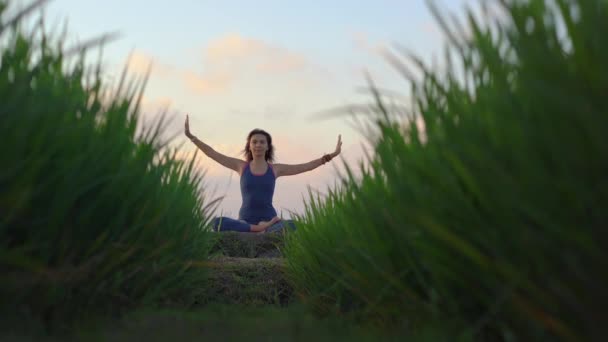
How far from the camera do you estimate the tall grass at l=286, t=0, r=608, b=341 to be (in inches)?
56.3

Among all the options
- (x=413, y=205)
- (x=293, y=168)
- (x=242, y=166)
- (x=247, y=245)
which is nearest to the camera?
(x=413, y=205)

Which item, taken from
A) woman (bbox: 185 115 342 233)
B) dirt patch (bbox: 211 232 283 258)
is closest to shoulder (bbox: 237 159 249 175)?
woman (bbox: 185 115 342 233)

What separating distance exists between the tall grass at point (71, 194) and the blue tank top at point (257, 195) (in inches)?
224

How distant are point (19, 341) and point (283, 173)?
7.02 m

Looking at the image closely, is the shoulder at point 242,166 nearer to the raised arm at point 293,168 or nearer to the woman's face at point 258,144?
the woman's face at point 258,144

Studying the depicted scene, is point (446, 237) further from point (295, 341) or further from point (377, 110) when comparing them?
point (377, 110)

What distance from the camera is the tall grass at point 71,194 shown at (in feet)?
6.32

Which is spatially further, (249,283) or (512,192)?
(249,283)

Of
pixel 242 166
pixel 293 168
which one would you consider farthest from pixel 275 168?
pixel 242 166

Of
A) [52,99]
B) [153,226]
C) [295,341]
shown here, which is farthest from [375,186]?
[52,99]

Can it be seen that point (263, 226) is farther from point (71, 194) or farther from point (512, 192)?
point (512, 192)

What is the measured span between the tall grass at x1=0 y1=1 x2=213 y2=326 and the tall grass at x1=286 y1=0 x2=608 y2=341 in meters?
0.82

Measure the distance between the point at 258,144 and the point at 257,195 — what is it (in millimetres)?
597

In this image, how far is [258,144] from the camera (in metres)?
8.40
